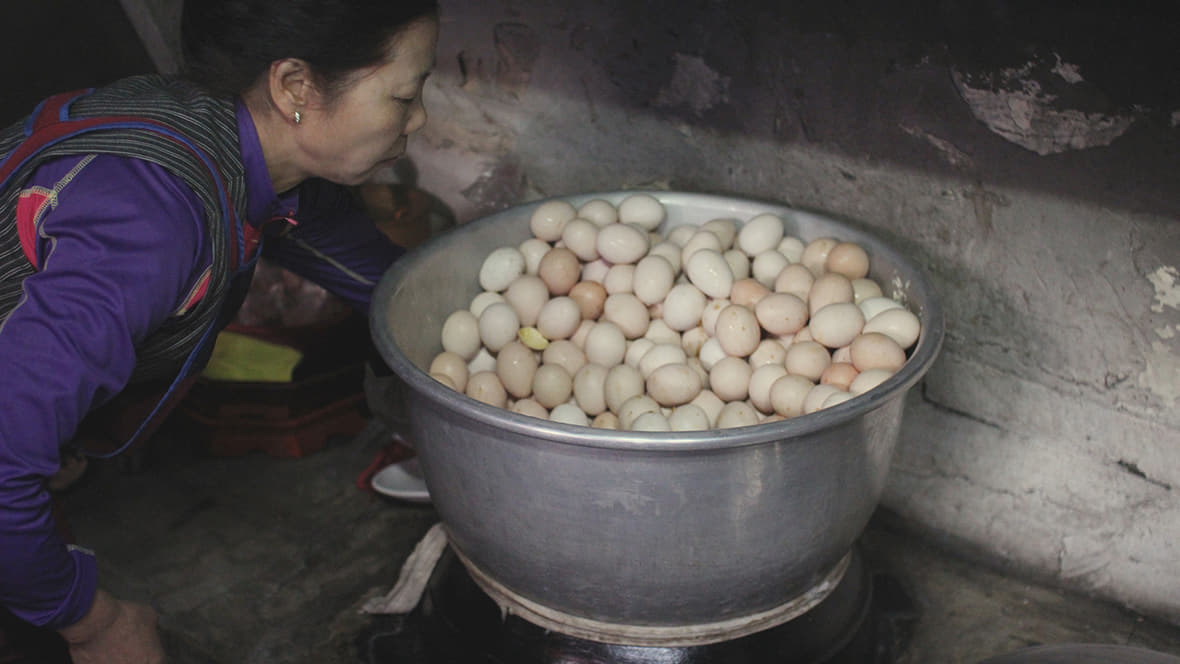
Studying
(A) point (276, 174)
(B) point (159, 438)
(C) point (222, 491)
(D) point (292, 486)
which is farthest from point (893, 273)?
(B) point (159, 438)

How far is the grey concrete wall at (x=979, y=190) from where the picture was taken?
4.81ft

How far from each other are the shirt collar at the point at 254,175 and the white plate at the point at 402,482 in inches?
32.5

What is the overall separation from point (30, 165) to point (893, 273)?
4.07 feet

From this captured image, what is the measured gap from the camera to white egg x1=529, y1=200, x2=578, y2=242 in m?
1.71

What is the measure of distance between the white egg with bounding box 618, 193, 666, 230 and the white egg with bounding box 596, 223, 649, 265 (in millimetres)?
75

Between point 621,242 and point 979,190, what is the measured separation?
0.60m

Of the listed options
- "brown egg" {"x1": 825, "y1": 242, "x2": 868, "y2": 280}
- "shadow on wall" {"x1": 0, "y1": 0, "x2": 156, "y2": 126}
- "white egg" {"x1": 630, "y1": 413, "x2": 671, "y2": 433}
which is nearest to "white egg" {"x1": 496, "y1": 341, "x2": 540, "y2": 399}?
"white egg" {"x1": 630, "y1": 413, "x2": 671, "y2": 433}

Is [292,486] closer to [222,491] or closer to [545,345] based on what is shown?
[222,491]

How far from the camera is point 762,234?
1.65 m

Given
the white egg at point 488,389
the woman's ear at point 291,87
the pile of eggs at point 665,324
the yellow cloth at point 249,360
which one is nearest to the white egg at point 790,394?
the pile of eggs at point 665,324

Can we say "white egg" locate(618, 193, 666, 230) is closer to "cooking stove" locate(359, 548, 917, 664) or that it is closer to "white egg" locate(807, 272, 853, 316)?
"white egg" locate(807, 272, 853, 316)

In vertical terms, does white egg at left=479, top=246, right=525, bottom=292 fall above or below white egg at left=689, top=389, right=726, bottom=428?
above

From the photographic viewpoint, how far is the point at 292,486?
7.34 feet

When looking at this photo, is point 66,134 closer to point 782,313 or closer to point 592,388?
point 592,388
